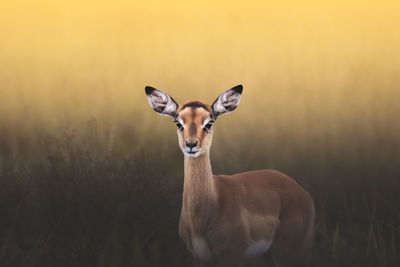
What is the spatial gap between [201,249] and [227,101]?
152 centimetres

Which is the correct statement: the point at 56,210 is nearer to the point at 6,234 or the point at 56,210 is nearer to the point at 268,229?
the point at 6,234

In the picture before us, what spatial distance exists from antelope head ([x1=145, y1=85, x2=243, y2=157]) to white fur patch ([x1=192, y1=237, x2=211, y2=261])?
33.5 inches

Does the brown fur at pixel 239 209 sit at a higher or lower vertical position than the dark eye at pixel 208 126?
lower

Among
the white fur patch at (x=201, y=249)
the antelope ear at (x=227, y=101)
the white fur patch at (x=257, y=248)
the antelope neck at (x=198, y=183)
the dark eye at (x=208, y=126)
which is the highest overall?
the antelope ear at (x=227, y=101)

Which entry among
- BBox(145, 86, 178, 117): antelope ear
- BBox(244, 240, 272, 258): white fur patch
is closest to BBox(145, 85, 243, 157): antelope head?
BBox(145, 86, 178, 117): antelope ear

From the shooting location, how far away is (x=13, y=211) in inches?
272

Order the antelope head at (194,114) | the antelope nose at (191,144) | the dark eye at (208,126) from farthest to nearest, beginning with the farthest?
1. the dark eye at (208,126)
2. the antelope head at (194,114)
3. the antelope nose at (191,144)

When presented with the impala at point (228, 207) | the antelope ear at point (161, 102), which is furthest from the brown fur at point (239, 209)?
the antelope ear at point (161, 102)

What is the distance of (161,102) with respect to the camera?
22.2 ft

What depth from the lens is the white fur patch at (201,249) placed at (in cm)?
641

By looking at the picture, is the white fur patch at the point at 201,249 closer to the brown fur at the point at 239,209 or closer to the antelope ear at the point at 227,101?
the brown fur at the point at 239,209

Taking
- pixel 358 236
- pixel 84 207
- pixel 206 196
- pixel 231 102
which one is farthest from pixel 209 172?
pixel 358 236

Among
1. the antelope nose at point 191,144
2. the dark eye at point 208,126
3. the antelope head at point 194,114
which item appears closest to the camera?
the antelope nose at point 191,144

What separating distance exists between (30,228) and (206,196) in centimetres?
188
